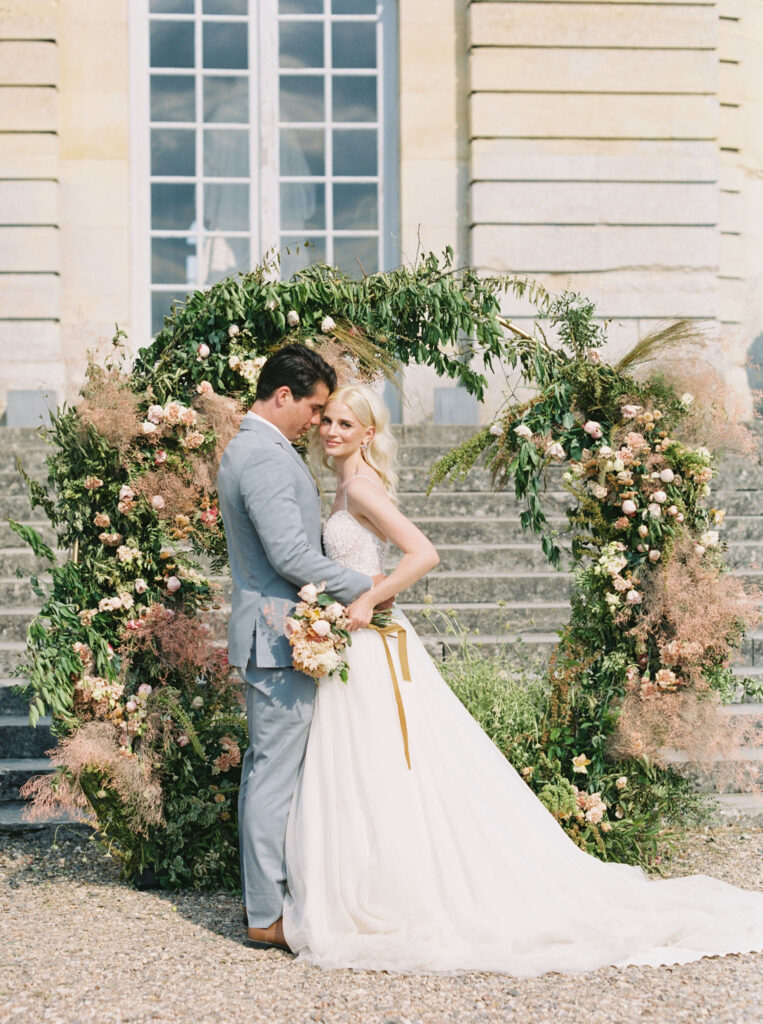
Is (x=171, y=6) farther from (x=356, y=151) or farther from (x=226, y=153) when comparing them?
(x=356, y=151)

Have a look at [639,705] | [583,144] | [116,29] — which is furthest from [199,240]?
[639,705]

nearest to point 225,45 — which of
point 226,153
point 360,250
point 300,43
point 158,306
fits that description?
point 300,43

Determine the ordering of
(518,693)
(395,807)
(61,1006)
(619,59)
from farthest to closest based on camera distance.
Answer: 1. (619,59)
2. (518,693)
3. (395,807)
4. (61,1006)

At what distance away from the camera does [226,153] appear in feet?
30.7

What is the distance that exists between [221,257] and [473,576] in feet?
15.2

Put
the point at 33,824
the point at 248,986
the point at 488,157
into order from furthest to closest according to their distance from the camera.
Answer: the point at 488,157 → the point at 33,824 → the point at 248,986

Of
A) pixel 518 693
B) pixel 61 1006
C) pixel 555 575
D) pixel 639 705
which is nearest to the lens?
pixel 61 1006

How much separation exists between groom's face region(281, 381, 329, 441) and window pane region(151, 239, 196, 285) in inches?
240

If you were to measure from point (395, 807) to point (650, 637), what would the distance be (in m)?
1.33

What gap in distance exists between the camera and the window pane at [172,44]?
9.11 m

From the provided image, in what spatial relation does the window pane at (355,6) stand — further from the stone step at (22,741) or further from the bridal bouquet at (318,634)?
the bridal bouquet at (318,634)

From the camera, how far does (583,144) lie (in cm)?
861

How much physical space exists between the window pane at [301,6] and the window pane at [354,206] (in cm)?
155

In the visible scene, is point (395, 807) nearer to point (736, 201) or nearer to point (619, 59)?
point (619, 59)
